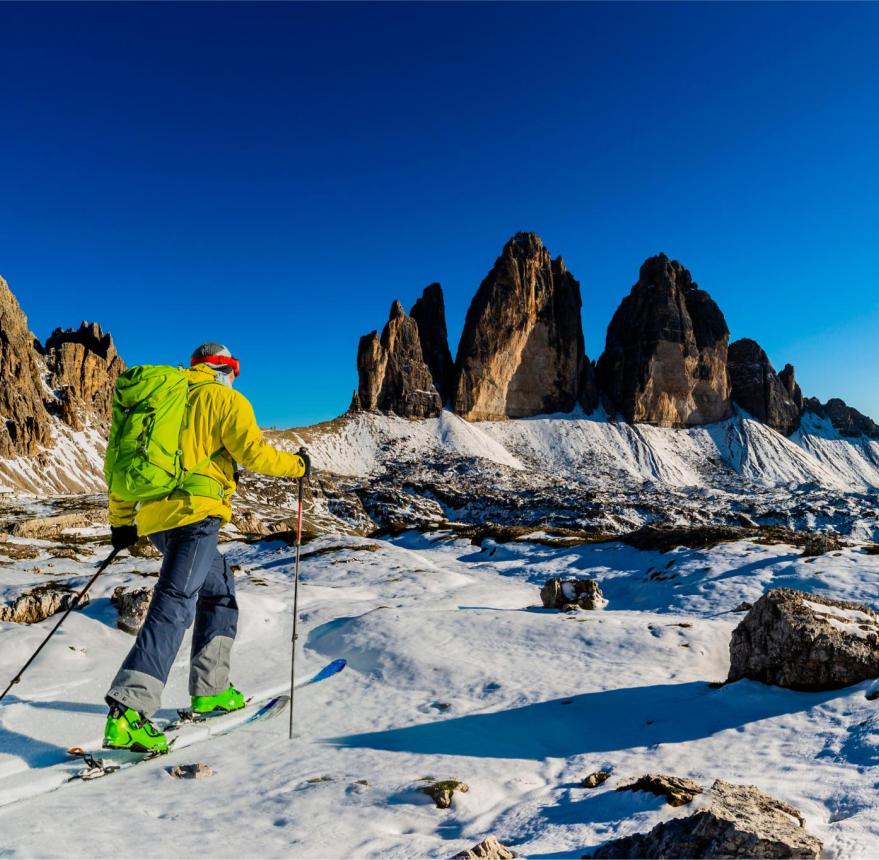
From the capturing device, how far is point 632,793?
369 cm

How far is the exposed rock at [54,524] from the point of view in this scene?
43.7m

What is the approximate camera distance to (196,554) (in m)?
5.48

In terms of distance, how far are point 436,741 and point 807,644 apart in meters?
4.04

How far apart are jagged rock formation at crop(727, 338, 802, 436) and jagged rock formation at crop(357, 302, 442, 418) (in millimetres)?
93641

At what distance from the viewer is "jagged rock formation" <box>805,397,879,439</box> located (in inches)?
6471

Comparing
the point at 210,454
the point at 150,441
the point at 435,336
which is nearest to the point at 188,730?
the point at 210,454

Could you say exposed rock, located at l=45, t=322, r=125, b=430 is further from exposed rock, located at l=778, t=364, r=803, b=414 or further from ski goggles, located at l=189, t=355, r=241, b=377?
exposed rock, located at l=778, t=364, r=803, b=414

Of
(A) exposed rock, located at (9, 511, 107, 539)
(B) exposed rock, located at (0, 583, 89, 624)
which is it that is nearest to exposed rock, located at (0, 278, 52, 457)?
(A) exposed rock, located at (9, 511, 107, 539)

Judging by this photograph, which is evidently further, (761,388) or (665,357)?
(761,388)

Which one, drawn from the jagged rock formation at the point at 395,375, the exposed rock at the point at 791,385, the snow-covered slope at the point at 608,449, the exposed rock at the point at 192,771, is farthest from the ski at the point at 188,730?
the exposed rock at the point at 791,385

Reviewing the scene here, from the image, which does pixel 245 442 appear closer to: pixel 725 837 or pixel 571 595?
pixel 725 837

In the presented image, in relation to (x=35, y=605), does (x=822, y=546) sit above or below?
above

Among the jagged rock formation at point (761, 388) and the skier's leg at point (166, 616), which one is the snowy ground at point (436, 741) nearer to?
the skier's leg at point (166, 616)

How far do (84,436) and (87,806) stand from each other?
143452 millimetres
